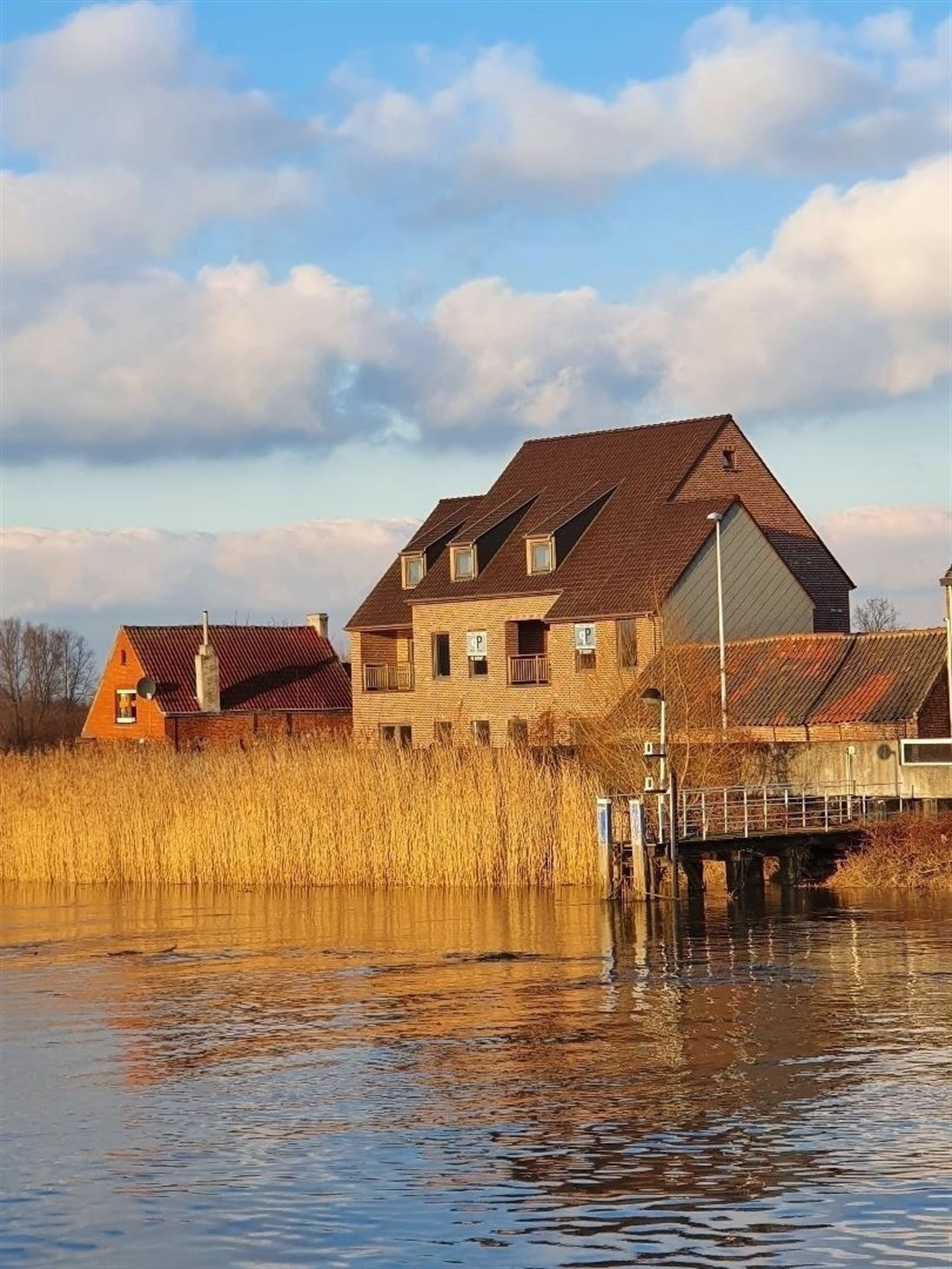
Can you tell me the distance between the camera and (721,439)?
233 ft

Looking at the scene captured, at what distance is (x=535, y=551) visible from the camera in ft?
232

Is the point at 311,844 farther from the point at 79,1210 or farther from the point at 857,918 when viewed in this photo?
the point at 79,1210

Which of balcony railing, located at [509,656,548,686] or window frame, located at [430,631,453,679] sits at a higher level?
window frame, located at [430,631,453,679]

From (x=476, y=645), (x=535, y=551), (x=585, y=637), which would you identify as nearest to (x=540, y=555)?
(x=535, y=551)

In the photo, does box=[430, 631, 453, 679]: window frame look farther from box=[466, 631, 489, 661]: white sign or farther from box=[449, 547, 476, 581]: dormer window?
box=[449, 547, 476, 581]: dormer window

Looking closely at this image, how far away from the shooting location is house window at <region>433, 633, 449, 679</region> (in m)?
72.7

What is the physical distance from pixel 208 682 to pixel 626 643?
70.9 feet

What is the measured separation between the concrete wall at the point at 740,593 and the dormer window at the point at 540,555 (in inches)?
232

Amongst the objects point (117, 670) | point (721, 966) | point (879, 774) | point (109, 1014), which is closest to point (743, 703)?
point (879, 774)

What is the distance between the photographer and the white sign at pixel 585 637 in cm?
6681

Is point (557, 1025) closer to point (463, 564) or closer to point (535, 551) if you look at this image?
point (535, 551)

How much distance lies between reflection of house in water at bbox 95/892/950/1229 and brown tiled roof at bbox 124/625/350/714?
128ft

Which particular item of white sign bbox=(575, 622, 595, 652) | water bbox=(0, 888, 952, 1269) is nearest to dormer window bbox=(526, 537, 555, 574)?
white sign bbox=(575, 622, 595, 652)

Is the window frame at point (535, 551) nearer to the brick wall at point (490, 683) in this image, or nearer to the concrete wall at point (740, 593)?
the brick wall at point (490, 683)
